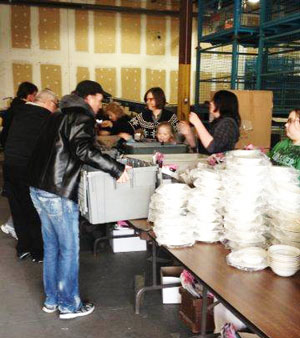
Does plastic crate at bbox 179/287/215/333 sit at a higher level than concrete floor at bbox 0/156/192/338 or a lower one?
higher

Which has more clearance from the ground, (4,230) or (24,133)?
(24,133)

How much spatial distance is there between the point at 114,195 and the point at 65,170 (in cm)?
33

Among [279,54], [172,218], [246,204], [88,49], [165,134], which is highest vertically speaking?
[88,49]

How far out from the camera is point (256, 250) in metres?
1.91

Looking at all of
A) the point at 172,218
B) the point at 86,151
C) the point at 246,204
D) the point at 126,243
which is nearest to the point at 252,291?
the point at 246,204

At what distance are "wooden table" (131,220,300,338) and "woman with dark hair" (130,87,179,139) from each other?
2297 millimetres

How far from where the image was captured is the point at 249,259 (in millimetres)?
1820

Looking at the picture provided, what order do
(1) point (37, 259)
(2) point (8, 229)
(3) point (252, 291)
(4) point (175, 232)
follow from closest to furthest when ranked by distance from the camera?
(3) point (252, 291)
(4) point (175, 232)
(1) point (37, 259)
(2) point (8, 229)

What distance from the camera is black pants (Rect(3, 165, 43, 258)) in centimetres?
363

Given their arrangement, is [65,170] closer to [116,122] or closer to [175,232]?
[175,232]

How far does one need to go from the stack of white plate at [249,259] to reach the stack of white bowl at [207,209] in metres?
0.23

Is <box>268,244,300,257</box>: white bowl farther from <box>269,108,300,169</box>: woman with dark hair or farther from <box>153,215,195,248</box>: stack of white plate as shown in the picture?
<box>269,108,300,169</box>: woman with dark hair

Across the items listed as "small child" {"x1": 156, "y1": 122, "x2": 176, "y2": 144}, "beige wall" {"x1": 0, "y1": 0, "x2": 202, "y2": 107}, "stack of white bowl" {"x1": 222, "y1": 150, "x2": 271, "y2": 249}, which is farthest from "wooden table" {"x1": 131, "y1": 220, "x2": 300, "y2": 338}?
"beige wall" {"x1": 0, "y1": 0, "x2": 202, "y2": 107}

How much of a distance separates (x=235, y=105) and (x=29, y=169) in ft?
5.62
